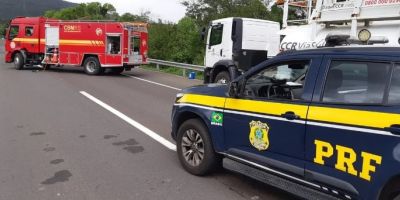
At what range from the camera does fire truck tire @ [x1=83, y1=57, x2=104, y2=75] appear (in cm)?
2245

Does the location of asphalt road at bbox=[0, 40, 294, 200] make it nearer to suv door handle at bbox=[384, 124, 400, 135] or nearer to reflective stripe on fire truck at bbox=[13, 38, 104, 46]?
suv door handle at bbox=[384, 124, 400, 135]

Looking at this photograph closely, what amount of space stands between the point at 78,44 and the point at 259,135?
19779mm

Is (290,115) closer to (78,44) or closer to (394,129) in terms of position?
(394,129)

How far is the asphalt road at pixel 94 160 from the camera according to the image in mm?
A: 5094

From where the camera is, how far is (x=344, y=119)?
12.6ft

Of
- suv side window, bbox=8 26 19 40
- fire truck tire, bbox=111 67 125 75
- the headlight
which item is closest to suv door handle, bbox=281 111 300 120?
the headlight

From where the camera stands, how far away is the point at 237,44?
15.1 m

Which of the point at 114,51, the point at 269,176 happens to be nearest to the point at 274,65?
the point at 269,176

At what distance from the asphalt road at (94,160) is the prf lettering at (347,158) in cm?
119

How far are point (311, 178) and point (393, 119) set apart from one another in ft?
3.19

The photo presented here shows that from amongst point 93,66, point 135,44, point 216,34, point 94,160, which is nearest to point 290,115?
point 94,160

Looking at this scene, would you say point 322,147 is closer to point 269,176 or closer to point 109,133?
point 269,176

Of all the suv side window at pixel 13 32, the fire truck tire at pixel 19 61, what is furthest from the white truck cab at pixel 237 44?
the suv side window at pixel 13 32

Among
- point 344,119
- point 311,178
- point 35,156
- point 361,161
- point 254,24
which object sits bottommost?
point 35,156
